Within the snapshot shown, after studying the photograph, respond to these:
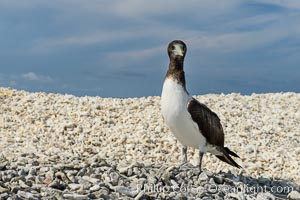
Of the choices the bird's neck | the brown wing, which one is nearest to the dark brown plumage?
the brown wing

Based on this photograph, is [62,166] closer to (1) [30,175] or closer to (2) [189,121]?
(1) [30,175]

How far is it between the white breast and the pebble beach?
516 mm

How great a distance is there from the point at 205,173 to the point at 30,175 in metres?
Answer: 2.30

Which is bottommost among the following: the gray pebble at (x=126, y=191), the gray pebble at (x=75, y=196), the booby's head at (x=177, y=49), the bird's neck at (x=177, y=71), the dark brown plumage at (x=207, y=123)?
the gray pebble at (x=75, y=196)

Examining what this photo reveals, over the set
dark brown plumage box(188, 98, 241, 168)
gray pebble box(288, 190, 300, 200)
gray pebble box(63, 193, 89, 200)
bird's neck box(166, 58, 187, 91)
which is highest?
bird's neck box(166, 58, 187, 91)

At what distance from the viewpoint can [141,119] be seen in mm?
11805

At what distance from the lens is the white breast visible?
699cm

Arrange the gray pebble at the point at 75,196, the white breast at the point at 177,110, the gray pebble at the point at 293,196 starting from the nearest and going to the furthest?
the gray pebble at the point at 75,196, the white breast at the point at 177,110, the gray pebble at the point at 293,196

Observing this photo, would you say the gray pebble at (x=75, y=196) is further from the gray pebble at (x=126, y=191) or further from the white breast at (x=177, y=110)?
the white breast at (x=177, y=110)

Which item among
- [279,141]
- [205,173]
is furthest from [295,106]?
[205,173]

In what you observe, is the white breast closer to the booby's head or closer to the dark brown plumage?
the dark brown plumage

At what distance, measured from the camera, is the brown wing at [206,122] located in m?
7.11

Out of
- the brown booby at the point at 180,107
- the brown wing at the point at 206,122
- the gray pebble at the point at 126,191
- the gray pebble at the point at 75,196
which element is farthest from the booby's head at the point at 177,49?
the gray pebble at the point at 75,196

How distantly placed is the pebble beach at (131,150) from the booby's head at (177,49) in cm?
147
